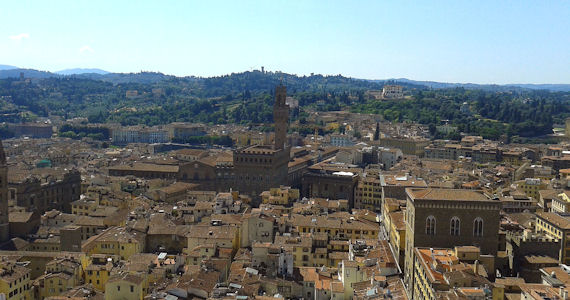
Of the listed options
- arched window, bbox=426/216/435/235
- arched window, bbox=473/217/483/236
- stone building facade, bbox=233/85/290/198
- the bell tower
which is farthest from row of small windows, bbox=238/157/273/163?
arched window, bbox=473/217/483/236

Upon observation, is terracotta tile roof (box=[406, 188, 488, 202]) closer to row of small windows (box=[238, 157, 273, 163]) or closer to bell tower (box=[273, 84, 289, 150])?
row of small windows (box=[238, 157, 273, 163])

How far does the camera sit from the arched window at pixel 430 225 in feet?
101

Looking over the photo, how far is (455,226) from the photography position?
101 ft

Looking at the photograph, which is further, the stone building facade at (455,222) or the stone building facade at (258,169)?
the stone building facade at (258,169)

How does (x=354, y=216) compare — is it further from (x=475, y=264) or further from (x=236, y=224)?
(x=475, y=264)

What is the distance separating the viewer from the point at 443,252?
2955cm

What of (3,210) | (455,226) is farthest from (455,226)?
(3,210)

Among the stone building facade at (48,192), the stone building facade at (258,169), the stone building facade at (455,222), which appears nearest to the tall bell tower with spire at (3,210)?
the stone building facade at (48,192)

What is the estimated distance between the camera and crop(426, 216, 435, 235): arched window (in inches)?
1210

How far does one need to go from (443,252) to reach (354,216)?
13.5m

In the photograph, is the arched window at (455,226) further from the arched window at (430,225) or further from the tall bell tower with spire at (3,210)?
the tall bell tower with spire at (3,210)

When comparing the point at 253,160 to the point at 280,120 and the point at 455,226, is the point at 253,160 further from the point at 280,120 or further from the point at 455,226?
the point at 455,226

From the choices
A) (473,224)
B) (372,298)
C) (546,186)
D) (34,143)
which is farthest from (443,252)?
(34,143)

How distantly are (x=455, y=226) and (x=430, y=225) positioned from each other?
1342mm
